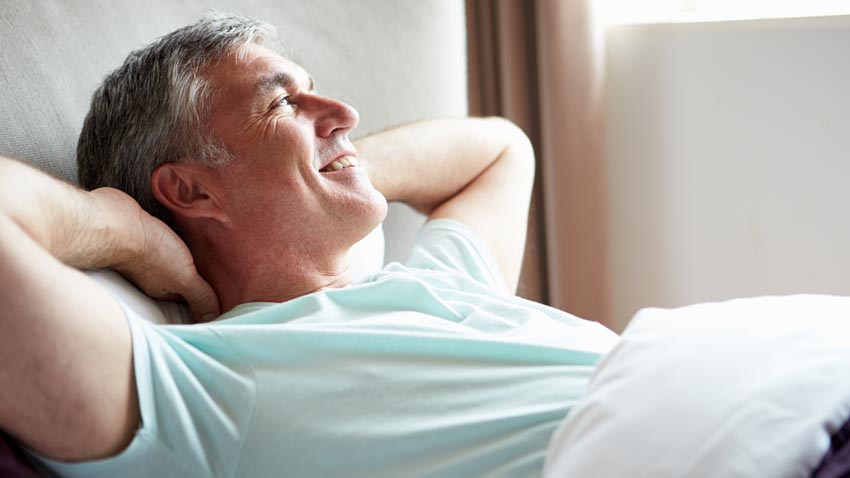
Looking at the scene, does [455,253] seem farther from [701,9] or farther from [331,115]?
[701,9]

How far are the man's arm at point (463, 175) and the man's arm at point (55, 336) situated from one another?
0.72 meters

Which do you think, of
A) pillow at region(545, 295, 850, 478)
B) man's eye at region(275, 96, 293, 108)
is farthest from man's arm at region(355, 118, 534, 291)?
pillow at region(545, 295, 850, 478)

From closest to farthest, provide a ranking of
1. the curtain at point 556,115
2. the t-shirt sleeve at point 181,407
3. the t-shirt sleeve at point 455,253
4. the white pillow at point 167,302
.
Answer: the t-shirt sleeve at point 181,407 → the white pillow at point 167,302 → the t-shirt sleeve at point 455,253 → the curtain at point 556,115

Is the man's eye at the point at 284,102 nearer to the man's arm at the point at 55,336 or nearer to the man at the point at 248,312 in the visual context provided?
the man at the point at 248,312

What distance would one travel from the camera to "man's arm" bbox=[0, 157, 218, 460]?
942 millimetres

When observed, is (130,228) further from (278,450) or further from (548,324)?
(548,324)

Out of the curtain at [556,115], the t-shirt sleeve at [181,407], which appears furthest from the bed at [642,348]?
the curtain at [556,115]

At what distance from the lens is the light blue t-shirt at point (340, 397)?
108 cm

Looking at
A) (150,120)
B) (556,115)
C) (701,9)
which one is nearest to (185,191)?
(150,120)

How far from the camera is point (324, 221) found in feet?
4.76

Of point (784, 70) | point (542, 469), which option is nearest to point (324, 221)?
point (542, 469)

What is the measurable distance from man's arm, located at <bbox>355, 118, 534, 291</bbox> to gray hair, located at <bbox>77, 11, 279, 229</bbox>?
→ 1.24 ft

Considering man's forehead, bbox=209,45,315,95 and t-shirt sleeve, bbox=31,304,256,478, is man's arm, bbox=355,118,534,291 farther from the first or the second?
t-shirt sleeve, bbox=31,304,256,478

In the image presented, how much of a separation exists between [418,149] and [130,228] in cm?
69
